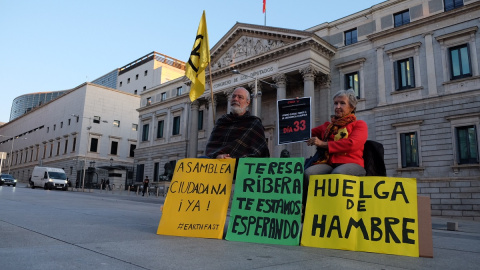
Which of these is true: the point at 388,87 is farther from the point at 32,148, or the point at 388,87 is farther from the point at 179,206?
the point at 32,148

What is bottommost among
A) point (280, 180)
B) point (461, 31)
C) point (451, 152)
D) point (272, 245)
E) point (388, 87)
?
point (272, 245)

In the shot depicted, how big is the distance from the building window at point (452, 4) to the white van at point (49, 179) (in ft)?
106

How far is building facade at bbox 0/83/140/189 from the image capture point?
52.2 metres

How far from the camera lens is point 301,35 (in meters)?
24.6

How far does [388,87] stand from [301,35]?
6882 mm

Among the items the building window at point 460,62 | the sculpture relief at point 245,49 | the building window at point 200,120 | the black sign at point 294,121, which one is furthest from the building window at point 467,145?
the building window at point 200,120

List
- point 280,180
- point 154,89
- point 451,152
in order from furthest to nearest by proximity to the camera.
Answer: point 154,89
point 451,152
point 280,180

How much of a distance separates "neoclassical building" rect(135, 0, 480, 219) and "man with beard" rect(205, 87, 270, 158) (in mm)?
16208

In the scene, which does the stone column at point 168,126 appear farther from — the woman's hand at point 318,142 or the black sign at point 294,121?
the woman's hand at point 318,142

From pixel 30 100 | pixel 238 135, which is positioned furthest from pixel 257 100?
pixel 30 100

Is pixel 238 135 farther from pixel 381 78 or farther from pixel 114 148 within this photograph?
pixel 114 148

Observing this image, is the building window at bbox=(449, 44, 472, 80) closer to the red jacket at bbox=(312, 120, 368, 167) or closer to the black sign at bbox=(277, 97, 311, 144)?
the black sign at bbox=(277, 97, 311, 144)

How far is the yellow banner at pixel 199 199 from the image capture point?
4066mm

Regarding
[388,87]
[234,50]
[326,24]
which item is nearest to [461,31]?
[388,87]
